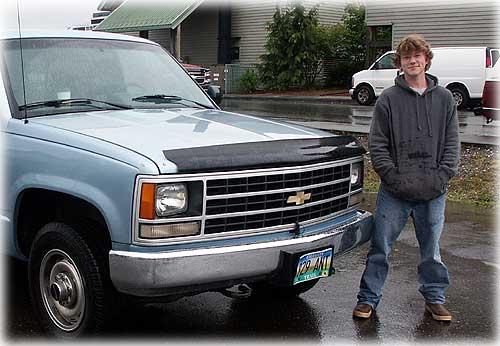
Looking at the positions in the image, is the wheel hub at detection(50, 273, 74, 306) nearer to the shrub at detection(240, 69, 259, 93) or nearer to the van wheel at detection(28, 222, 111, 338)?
the van wheel at detection(28, 222, 111, 338)

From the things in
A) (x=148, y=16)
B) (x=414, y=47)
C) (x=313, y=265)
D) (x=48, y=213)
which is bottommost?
(x=313, y=265)

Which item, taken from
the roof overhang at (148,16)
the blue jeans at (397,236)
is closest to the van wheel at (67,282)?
the blue jeans at (397,236)

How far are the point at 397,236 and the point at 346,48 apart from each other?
29.0 m

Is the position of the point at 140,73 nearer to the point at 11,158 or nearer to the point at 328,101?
the point at 11,158

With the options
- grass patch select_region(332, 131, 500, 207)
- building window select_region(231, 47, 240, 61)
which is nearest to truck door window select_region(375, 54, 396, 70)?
grass patch select_region(332, 131, 500, 207)

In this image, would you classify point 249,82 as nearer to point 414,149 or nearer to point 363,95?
point 363,95

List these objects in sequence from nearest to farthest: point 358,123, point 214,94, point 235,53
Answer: point 214,94 → point 358,123 → point 235,53

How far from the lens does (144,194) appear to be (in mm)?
3555

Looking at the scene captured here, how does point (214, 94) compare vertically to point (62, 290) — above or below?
above

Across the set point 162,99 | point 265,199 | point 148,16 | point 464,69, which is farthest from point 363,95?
point 265,199

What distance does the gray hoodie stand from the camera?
14.7ft

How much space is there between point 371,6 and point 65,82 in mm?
26360

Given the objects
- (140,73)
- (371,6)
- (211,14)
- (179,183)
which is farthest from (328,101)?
(179,183)

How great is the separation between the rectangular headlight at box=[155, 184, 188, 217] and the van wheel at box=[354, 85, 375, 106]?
20764mm
